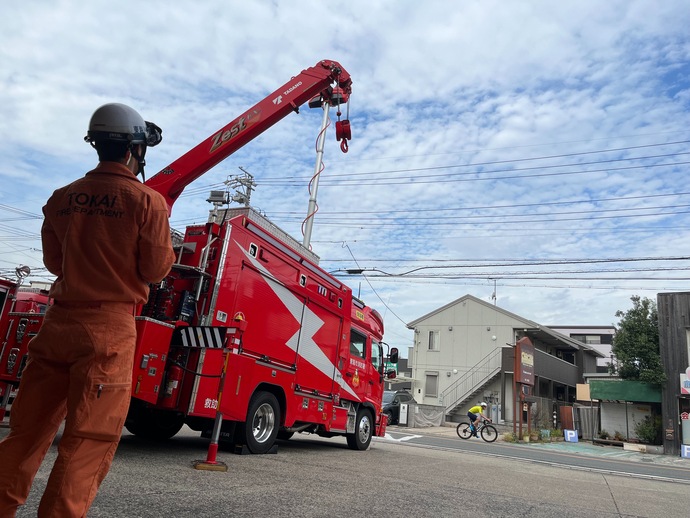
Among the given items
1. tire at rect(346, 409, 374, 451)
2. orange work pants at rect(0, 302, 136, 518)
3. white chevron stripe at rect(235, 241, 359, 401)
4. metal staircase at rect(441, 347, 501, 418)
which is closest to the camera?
orange work pants at rect(0, 302, 136, 518)

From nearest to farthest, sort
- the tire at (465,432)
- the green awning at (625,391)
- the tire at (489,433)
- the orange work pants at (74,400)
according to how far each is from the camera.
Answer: the orange work pants at (74,400)
the tire at (489,433)
the tire at (465,432)
the green awning at (625,391)

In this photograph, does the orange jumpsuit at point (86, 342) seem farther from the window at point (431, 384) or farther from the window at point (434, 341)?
the window at point (434, 341)

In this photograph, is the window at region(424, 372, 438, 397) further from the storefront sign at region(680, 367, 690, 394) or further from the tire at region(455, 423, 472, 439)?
the storefront sign at region(680, 367, 690, 394)

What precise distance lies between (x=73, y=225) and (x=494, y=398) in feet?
108

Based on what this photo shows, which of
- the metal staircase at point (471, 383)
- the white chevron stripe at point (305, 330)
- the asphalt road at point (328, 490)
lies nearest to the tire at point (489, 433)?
the metal staircase at point (471, 383)

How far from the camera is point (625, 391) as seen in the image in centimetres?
2547

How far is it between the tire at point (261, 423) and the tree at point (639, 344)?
2238cm

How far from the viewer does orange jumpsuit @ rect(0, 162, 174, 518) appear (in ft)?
7.28

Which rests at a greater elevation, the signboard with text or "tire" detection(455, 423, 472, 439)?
the signboard with text

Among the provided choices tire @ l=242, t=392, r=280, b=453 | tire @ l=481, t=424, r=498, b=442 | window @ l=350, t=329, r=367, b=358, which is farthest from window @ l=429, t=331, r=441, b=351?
tire @ l=242, t=392, r=280, b=453

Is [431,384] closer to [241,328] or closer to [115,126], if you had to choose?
[241,328]

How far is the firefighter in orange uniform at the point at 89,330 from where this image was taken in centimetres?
222

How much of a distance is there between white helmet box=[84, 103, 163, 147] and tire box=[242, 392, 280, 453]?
17.9 feet

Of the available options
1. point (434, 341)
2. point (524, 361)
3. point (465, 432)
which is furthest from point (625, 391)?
point (434, 341)
